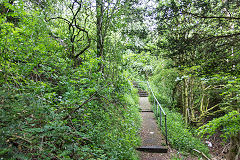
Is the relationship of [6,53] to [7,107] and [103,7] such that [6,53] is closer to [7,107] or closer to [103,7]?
[7,107]

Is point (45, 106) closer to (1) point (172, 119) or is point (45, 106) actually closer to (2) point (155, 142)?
(2) point (155, 142)

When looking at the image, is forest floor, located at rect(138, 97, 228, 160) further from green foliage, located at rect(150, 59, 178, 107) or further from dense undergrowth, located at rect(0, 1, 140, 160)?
green foliage, located at rect(150, 59, 178, 107)

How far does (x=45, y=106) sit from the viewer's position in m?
1.34

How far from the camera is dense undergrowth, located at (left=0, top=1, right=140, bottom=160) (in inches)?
47.8

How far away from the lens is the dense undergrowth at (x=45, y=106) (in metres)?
1.21

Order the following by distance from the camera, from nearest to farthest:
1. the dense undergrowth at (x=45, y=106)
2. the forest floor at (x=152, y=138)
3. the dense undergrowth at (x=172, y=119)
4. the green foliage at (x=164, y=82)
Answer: the dense undergrowth at (x=45, y=106), the forest floor at (x=152, y=138), the dense undergrowth at (x=172, y=119), the green foliage at (x=164, y=82)

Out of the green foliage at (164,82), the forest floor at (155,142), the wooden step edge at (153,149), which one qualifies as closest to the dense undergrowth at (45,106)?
the wooden step edge at (153,149)

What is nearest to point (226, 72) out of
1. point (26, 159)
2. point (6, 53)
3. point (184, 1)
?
point (184, 1)

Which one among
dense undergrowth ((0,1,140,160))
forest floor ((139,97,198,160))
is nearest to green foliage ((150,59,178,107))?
forest floor ((139,97,198,160))

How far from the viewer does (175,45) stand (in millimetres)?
4070

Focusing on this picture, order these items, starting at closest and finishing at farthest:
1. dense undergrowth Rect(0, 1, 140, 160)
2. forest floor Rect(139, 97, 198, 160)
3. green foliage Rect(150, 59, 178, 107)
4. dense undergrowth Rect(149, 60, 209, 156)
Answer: dense undergrowth Rect(0, 1, 140, 160) → forest floor Rect(139, 97, 198, 160) → dense undergrowth Rect(149, 60, 209, 156) → green foliage Rect(150, 59, 178, 107)

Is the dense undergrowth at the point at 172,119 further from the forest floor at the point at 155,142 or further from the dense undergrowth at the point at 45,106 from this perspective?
the dense undergrowth at the point at 45,106

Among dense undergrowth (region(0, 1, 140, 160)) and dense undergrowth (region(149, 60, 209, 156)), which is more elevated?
dense undergrowth (region(0, 1, 140, 160))

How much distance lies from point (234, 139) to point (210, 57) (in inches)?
154
